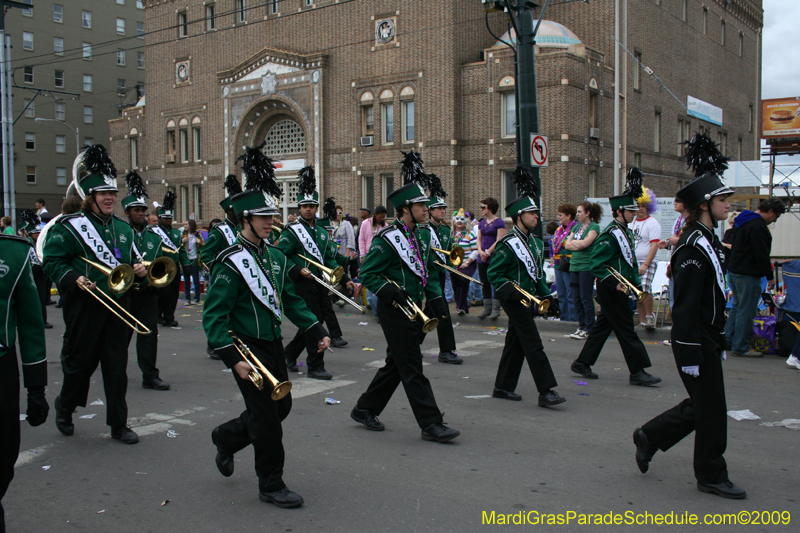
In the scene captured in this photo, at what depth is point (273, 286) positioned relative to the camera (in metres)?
4.66

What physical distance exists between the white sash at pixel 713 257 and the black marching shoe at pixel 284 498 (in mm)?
2971

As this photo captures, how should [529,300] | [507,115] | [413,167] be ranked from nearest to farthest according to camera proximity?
[529,300]
[413,167]
[507,115]

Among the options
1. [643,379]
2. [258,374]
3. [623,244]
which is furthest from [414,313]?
[623,244]

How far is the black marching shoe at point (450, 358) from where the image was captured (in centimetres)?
911

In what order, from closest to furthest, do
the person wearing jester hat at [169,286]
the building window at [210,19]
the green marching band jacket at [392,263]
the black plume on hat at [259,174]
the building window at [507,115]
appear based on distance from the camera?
the black plume on hat at [259,174] → the green marching band jacket at [392,263] → the person wearing jester hat at [169,286] → the building window at [507,115] → the building window at [210,19]

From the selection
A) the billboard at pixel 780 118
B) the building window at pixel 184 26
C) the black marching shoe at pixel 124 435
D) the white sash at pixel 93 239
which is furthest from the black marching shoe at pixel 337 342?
the billboard at pixel 780 118

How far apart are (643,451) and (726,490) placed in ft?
1.79

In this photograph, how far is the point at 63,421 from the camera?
597 cm

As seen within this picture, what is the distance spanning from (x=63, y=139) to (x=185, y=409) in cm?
6282

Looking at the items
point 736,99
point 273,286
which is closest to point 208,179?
point 736,99

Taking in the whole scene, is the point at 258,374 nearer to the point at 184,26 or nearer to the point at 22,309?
the point at 22,309

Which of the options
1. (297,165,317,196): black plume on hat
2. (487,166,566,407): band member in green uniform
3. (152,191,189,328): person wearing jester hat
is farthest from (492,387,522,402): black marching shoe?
(152,191,189,328): person wearing jester hat

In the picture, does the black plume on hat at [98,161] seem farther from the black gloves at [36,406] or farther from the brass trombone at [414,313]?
the black gloves at [36,406]
